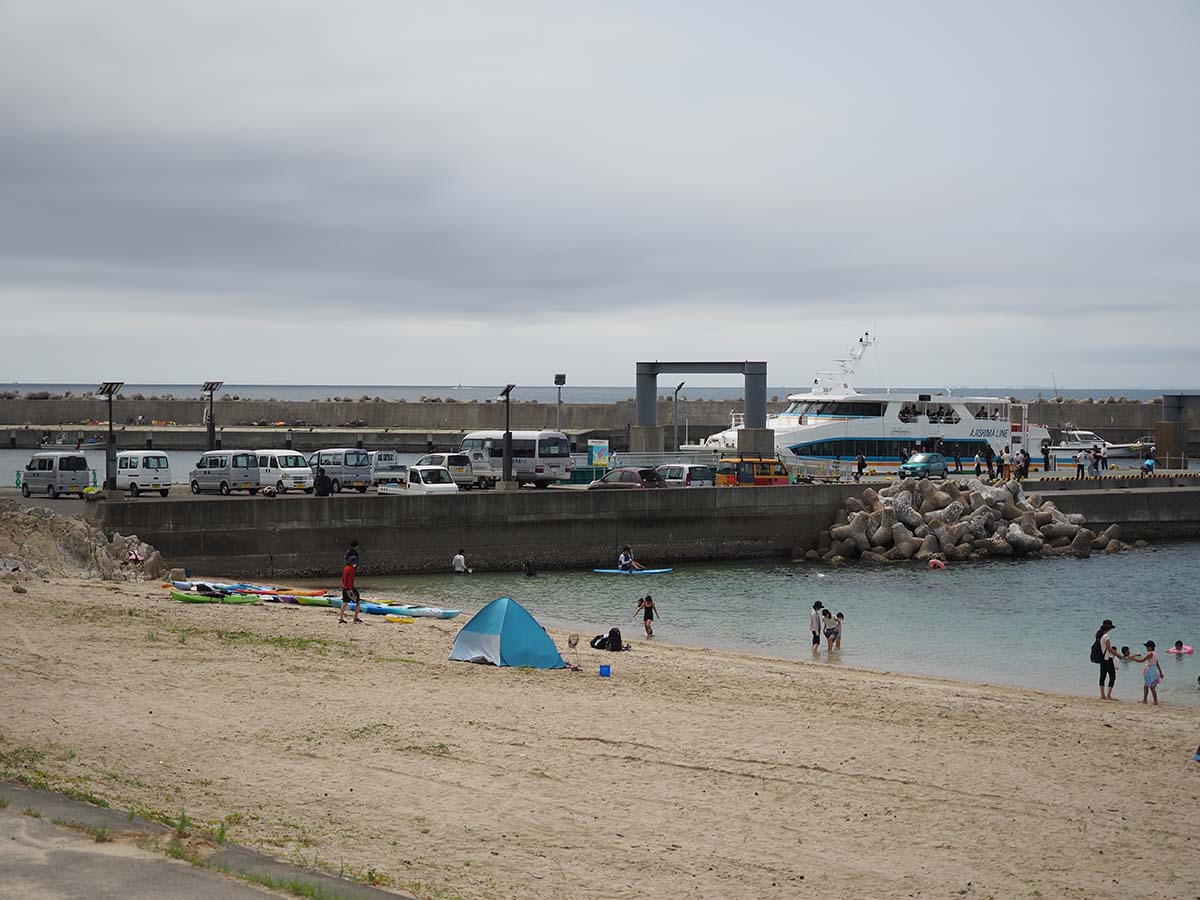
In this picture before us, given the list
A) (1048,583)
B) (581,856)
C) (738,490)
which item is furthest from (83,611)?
(1048,583)

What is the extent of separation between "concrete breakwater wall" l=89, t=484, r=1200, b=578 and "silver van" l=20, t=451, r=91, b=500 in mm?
6730

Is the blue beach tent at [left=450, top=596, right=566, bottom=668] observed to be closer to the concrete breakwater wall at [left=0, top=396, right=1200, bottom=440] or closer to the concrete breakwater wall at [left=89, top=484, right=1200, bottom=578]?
the concrete breakwater wall at [left=89, top=484, right=1200, bottom=578]

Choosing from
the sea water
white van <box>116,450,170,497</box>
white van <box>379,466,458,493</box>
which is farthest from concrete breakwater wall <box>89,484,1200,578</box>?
white van <box>116,450,170,497</box>

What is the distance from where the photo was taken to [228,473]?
42.2m

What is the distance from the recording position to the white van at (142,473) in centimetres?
4075

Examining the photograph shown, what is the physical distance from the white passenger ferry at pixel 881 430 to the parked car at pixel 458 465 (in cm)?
1335

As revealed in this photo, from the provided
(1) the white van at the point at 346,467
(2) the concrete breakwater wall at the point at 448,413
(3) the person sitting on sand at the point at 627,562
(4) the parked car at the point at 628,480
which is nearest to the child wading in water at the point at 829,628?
(3) the person sitting on sand at the point at 627,562

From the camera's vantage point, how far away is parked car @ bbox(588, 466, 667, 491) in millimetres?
43719

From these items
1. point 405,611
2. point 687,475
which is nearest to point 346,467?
point 687,475

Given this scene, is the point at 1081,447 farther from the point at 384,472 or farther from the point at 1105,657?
the point at 1105,657

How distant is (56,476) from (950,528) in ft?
102

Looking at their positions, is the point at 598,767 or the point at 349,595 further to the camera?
the point at 349,595

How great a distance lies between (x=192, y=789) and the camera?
493 inches

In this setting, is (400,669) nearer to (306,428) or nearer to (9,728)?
(9,728)
